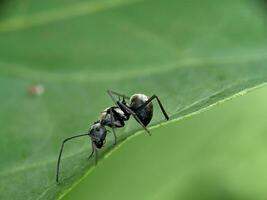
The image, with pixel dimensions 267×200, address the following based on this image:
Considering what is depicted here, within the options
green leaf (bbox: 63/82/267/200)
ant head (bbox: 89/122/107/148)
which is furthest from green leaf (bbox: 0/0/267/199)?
green leaf (bbox: 63/82/267/200)

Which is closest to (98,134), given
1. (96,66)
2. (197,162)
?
(197,162)

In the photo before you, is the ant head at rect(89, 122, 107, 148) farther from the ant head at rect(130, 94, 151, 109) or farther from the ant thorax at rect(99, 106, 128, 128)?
the ant head at rect(130, 94, 151, 109)

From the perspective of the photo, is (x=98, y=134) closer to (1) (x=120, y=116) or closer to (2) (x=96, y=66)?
(1) (x=120, y=116)

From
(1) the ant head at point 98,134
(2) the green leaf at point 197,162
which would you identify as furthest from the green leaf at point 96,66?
(2) the green leaf at point 197,162

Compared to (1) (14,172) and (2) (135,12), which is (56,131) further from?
(2) (135,12)

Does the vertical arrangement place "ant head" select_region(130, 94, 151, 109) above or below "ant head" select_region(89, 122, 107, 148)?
above

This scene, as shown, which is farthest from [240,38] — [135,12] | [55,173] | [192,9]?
[55,173]
